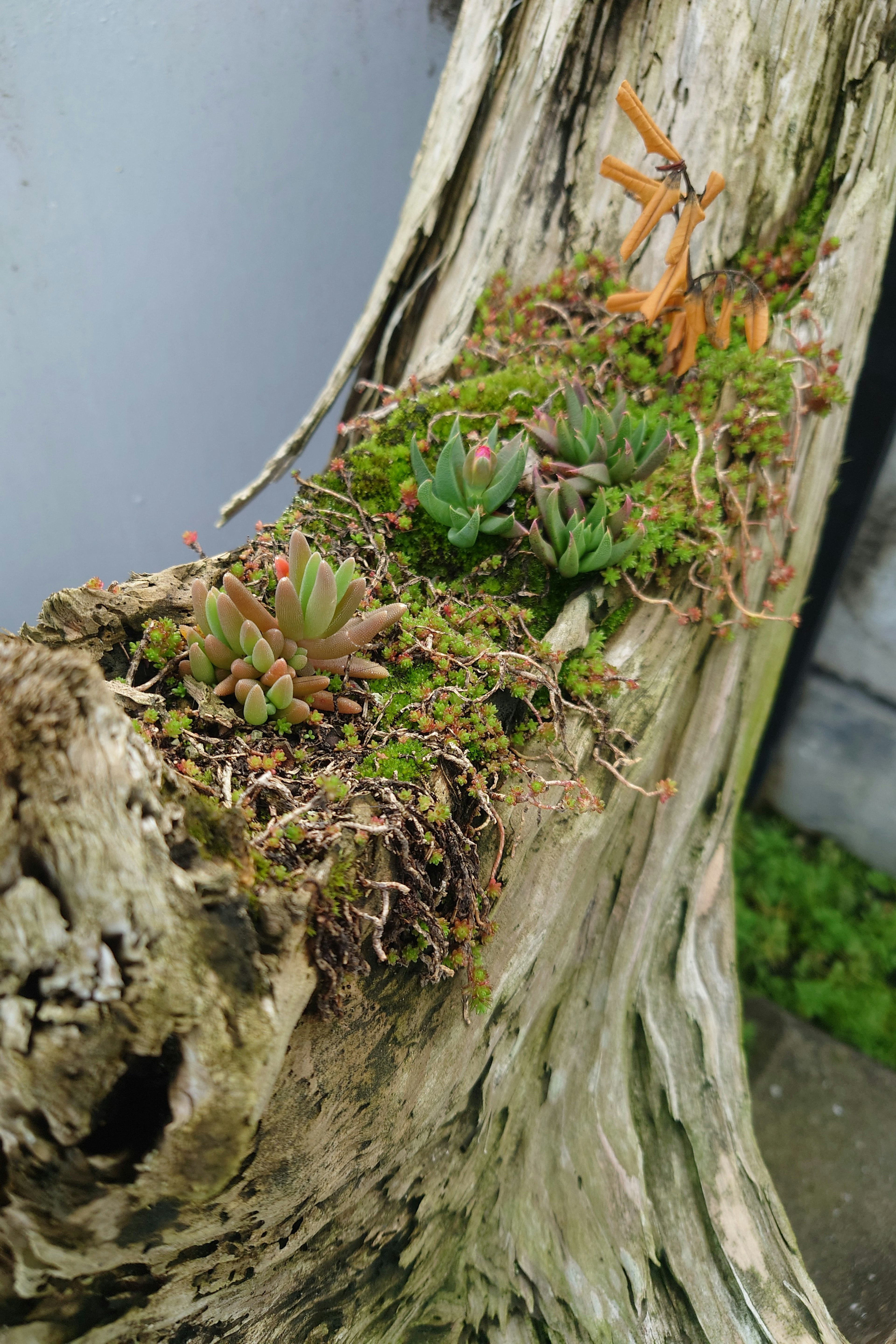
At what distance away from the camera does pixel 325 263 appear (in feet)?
12.4

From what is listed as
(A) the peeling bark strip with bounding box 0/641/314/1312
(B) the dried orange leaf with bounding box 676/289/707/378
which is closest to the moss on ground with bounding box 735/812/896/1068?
(B) the dried orange leaf with bounding box 676/289/707/378

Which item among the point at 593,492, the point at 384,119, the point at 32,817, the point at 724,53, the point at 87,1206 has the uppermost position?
the point at 384,119

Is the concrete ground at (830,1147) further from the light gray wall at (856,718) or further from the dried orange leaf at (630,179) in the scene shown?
the dried orange leaf at (630,179)

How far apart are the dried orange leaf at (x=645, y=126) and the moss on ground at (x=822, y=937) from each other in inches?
153

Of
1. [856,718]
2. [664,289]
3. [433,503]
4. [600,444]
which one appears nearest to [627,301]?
[664,289]

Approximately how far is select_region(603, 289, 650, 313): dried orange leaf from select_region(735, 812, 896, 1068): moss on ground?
348 centimetres

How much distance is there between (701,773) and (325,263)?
3.06 m

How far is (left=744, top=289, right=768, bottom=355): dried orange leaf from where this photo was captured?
2.54m

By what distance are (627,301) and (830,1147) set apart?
393 cm

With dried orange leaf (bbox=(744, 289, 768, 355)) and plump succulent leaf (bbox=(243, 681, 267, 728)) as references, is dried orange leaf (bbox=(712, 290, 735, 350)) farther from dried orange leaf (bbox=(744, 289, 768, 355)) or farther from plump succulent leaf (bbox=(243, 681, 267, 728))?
plump succulent leaf (bbox=(243, 681, 267, 728))

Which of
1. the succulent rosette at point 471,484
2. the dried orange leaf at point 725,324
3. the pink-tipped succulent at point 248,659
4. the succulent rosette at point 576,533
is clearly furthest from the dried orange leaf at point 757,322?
the pink-tipped succulent at point 248,659

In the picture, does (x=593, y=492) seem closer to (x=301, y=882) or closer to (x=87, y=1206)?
(x=301, y=882)

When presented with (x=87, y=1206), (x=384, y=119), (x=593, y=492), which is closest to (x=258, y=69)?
(x=384, y=119)

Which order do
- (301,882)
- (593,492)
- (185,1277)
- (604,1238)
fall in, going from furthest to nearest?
1. (593,492)
2. (604,1238)
3. (185,1277)
4. (301,882)
